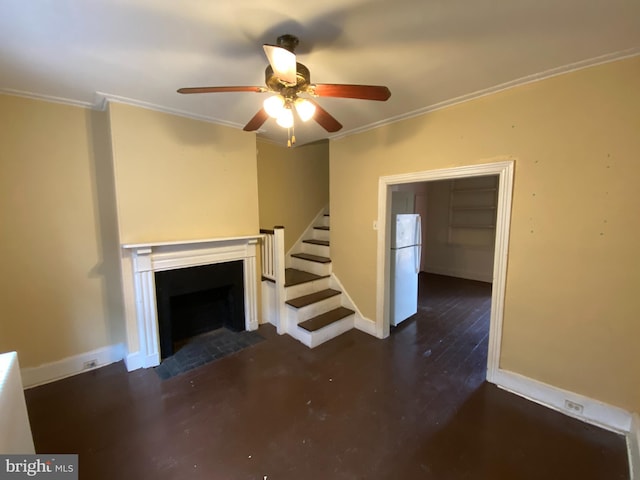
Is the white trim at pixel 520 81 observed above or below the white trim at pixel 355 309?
above

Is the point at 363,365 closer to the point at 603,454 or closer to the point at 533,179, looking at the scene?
the point at 603,454

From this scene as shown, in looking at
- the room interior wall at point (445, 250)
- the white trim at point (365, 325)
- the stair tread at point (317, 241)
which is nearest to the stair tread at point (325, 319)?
the white trim at point (365, 325)

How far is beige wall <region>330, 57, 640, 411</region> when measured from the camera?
5.46 feet

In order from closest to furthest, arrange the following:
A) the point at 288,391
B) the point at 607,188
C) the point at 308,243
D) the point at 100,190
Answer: the point at 607,188 < the point at 288,391 < the point at 100,190 < the point at 308,243

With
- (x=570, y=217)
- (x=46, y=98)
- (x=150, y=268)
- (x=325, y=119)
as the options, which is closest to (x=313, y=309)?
(x=150, y=268)

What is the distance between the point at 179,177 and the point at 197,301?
1.48 meters

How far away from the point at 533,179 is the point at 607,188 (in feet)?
1.31

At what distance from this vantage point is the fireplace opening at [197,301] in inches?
104

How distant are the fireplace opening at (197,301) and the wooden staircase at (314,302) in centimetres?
67

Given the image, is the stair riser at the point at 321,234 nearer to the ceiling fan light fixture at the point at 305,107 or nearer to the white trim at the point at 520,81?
the white trim at the point at 520,81

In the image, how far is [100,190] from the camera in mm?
2449

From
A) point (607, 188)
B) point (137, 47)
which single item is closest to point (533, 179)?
point (607, 188)

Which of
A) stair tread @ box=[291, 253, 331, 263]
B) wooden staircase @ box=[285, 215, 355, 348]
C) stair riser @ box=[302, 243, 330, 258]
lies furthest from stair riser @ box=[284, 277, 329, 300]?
stair riser @ box=[302, 243, 330, 258]

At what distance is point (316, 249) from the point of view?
401 centimetres
